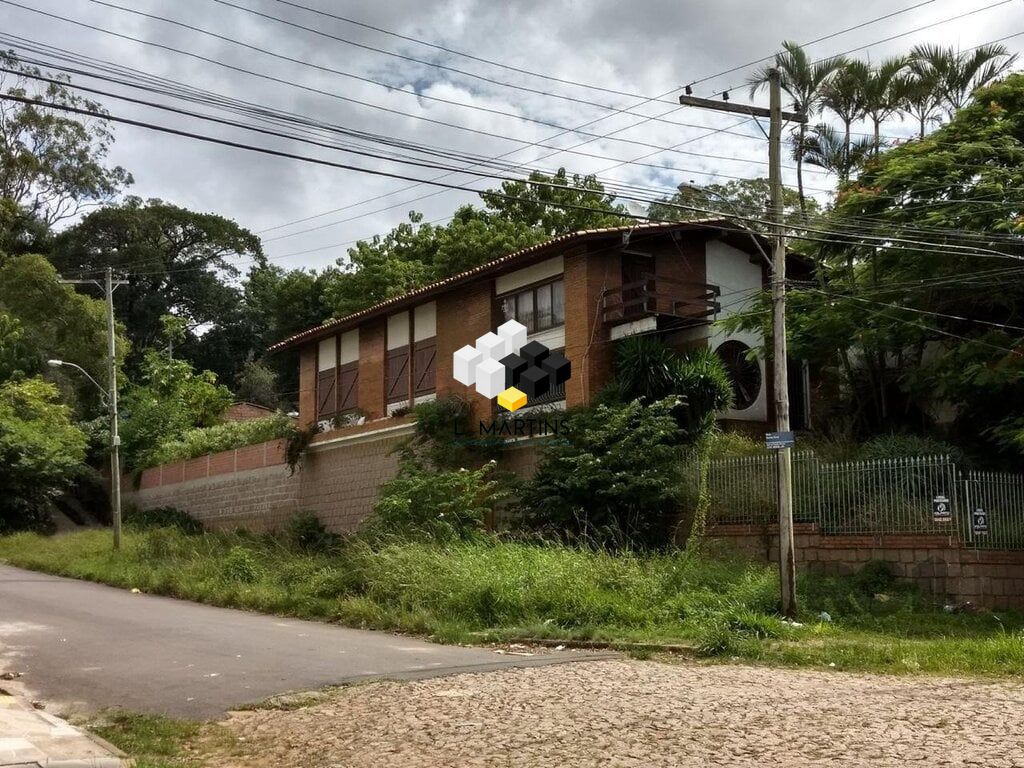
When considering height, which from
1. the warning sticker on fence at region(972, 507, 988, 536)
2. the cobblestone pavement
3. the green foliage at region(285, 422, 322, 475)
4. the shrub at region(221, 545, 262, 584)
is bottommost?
the cobblestone pavement

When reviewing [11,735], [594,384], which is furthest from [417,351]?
[11,735]

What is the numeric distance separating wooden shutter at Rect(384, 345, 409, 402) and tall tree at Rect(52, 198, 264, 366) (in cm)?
2737

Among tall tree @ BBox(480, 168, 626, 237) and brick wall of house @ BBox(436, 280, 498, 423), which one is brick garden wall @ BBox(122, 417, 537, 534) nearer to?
brick wall of house @ BBox(436, 280, 498, 423)

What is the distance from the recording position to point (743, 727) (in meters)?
8.40

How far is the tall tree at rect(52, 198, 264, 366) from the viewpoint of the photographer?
178 feet

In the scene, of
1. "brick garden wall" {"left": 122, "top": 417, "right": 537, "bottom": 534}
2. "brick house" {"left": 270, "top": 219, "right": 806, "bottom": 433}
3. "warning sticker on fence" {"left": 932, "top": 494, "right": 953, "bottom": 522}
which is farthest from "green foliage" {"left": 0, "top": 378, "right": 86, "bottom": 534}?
"warning sticker on fence" {"left": 932, "top": 494, "right": 953, "bottom": 522}

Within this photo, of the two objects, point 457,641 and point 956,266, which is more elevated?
point 956,266

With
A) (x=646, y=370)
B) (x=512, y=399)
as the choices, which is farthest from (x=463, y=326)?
(x=646, y=370)

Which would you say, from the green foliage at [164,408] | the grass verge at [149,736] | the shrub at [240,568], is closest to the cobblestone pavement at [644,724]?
the grass verge at [149,736]

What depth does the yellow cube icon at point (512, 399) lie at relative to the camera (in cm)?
2550

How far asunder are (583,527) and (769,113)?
9002mm

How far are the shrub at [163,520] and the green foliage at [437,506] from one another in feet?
48.1

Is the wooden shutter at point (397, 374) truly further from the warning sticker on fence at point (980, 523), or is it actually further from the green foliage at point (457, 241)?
the warning sticker on fence at point (980, 523)

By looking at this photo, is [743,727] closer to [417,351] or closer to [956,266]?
[956,266]
